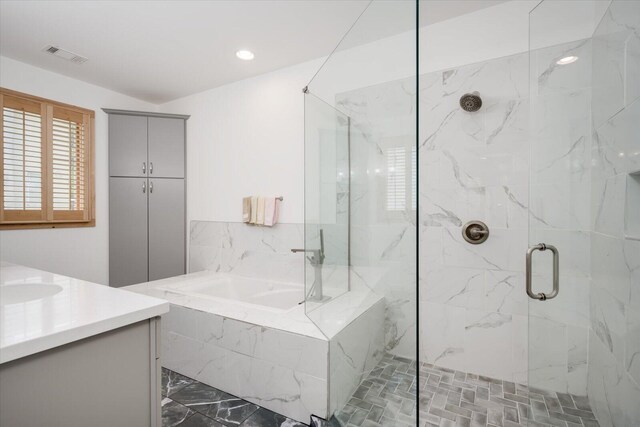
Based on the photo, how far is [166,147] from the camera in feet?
10.9

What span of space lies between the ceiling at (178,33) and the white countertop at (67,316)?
4.68 feet

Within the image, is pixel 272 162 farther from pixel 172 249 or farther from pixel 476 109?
pixel 476 109

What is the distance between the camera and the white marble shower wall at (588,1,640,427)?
42.0 inches

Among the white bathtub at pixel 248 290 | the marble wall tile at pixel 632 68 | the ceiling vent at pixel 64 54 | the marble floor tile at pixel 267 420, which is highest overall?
the ceiling vent at pixel 64 54

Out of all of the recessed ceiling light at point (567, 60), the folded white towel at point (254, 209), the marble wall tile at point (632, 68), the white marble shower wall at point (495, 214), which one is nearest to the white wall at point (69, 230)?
the folded white towel at point (254, 209)

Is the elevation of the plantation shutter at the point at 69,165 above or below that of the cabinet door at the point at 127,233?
above

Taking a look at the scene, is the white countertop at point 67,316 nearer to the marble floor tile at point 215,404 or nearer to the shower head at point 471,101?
the marble floor tile at point 215,404

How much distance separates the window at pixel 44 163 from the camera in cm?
257

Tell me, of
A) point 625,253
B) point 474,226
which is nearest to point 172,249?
point 474,226

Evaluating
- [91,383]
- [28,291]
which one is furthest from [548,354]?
[28,291]

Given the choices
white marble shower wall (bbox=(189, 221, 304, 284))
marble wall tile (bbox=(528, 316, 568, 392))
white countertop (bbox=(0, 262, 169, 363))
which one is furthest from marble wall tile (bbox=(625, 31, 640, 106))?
white marble shower wall (bbox=(189, 221, 304, 284))

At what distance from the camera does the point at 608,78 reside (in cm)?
123

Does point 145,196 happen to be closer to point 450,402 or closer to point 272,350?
point 272,350

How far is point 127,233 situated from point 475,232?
10.6 feet
